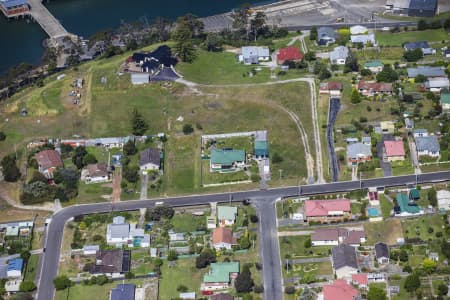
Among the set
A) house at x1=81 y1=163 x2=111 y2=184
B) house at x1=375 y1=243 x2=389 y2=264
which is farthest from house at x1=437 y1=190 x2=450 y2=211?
house at x1=81 y1=163 x2=111 y2=184

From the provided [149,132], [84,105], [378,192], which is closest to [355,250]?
[378,192]

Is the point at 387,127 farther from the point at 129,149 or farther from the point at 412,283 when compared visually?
the point at 129,149

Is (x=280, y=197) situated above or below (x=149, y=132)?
below

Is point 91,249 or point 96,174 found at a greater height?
point 96,174

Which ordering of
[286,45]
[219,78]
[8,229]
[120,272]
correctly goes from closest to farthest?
[120,272] → [8,229] → [219,78] → [286,45]

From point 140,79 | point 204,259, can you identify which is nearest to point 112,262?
point 204,259

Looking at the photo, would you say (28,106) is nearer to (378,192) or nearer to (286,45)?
(286,45)
